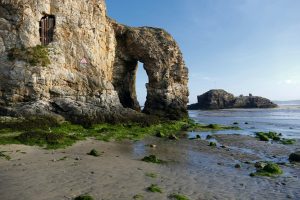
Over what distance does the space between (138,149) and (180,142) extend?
195 inches

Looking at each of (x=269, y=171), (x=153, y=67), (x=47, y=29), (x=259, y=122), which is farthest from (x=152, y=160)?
(x=259, y=122)

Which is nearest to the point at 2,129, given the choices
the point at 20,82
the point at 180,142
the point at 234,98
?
the point at 20,82

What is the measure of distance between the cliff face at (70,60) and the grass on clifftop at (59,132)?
1.36 meters

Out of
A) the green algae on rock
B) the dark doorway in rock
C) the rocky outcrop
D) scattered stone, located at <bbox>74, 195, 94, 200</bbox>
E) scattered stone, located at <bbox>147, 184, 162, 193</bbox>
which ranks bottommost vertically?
the green algae on rock

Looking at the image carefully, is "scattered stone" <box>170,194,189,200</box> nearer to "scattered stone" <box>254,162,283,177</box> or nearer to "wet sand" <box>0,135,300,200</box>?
"wet sand" <box>0,135,300,200</box>

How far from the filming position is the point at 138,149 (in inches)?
768

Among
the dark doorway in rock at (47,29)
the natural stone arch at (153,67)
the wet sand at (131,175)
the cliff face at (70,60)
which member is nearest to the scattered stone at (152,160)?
the wet sand at (131,175)

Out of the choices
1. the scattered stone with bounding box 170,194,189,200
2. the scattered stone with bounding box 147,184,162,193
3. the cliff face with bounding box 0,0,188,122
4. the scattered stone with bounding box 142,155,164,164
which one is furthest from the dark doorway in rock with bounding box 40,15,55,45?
the scattered stone with bounding box 170,194,189,200

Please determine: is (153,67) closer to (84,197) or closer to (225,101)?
(84,197)

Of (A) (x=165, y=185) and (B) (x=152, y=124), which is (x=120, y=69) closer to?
(B) (x=152, y=124)

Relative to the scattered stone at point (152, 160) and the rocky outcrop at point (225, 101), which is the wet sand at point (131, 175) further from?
the rocky outcrop at point (225, 101)

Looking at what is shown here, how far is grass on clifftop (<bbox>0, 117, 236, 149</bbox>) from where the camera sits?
61.2 feet

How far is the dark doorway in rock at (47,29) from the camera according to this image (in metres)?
28.5

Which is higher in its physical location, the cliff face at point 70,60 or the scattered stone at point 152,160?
the cliff face at point 70,60
